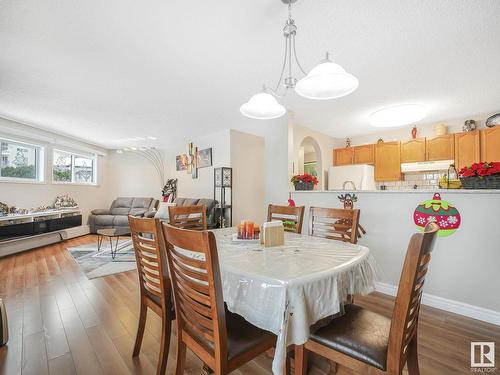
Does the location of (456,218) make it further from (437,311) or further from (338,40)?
(338,40)

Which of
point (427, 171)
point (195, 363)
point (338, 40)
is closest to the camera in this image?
point (195, 363)

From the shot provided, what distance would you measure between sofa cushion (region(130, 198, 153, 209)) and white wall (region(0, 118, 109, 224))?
3.12ft

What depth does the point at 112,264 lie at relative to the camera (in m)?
3.55

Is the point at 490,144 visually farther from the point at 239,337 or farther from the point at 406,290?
the point at 239,337

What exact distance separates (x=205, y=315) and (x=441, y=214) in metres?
2.35

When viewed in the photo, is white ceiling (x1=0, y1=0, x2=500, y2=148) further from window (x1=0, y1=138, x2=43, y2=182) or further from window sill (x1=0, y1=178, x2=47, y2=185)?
window sill (x1=0, y1=178, x2=47, y2=185)

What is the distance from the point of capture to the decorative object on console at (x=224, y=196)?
4.62 meters

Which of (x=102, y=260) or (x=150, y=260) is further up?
(x=150, y=260)

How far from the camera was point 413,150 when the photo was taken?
4238mm

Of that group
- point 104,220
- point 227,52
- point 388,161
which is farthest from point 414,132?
point 104,220

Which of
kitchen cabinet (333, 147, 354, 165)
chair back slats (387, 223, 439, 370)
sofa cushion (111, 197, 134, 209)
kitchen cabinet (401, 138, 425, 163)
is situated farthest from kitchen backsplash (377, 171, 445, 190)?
sofa cushion (111, 197, 134, 209)

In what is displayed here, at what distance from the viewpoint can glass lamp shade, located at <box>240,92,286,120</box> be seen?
1898 mm

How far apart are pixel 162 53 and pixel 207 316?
218 cm

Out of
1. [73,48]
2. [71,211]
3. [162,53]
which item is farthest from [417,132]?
[71,211]
